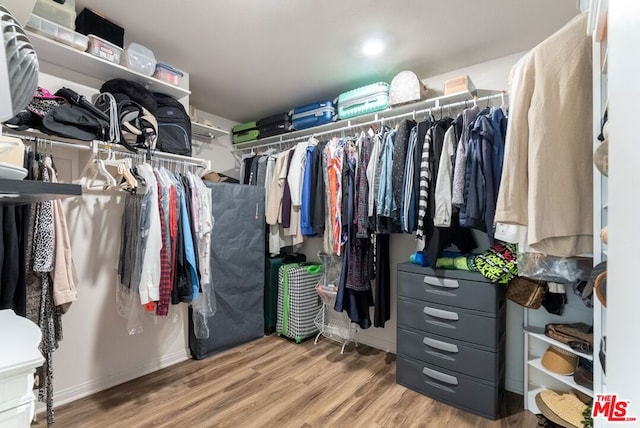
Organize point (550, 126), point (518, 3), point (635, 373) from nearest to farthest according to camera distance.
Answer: point (635, 373), point (550, 126), point (518, 3)

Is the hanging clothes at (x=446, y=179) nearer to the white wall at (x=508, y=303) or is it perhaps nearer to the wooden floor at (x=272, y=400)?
the white wall at (x=508, y=303)

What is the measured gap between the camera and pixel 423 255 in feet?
6.43

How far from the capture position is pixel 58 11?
5.10 ft

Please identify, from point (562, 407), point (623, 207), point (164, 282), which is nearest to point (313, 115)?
point (164, 282)

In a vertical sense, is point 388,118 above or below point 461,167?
above

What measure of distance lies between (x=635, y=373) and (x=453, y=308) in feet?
4.56

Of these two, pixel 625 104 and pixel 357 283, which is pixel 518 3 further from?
pixel 357 283

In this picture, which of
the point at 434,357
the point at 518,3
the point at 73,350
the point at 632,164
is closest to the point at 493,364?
the point at 434,357

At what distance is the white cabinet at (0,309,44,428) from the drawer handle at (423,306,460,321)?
182 cm

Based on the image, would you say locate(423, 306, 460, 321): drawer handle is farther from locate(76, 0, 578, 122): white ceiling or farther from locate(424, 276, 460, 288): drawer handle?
locate(76, 0, 578, 122): white ceiling

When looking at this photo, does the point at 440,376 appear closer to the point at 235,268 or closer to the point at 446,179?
the point at 446,179

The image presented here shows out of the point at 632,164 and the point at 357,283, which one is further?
the point at 357,283

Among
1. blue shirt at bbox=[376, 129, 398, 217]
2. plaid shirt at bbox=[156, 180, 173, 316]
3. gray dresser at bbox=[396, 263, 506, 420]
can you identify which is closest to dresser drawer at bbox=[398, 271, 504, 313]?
gray dresser at bbox=[396, 263, 506, 420]

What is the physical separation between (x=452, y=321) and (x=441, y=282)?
0.79 feet
